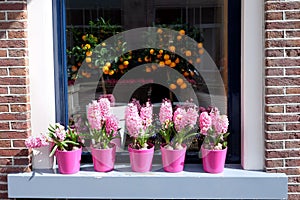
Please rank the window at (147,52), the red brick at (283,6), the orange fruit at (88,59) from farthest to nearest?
the orange fruit at (88,59) < the window at (147,52) < the red brick at (283,6)

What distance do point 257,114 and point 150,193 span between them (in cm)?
84

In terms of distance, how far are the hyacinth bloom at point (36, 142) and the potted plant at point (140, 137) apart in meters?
0.53

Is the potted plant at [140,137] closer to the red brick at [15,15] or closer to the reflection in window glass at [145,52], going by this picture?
the reflection in window glass at [145,52]

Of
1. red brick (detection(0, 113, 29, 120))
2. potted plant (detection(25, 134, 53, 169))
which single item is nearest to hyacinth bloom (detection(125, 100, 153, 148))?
potted plant (detection(25, 134, 53, 169))

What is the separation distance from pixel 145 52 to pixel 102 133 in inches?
31.0

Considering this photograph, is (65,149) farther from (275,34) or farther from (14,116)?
(275,34)

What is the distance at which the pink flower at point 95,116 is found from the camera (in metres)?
2.53

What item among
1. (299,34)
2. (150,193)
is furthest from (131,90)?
(299,34)

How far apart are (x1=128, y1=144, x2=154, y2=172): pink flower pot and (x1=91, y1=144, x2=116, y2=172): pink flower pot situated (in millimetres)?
125

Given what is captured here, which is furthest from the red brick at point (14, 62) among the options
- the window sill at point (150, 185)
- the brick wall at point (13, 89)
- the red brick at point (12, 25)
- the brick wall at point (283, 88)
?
the brick wall at point (283, 88)

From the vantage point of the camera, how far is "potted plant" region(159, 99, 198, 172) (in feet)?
8.34

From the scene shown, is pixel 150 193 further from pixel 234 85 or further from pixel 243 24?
Result: pixel 243 24

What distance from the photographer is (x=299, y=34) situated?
246cm

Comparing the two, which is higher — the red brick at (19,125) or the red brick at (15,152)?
the red brick at (19,125)
